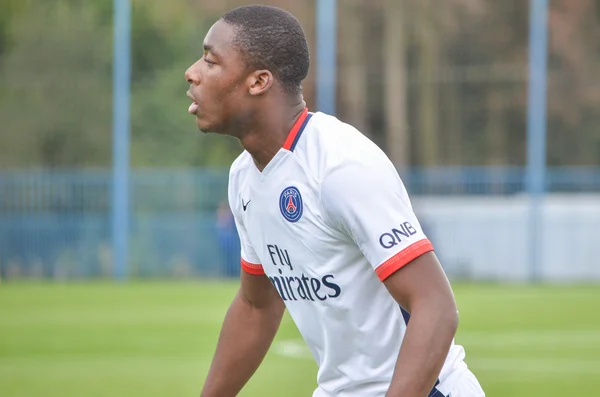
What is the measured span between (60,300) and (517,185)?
1132 cm

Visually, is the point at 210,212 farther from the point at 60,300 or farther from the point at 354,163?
the point at 354,163

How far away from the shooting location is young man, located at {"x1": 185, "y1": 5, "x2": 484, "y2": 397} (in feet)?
11.8

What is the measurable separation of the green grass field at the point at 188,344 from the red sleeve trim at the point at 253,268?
19.9 ft

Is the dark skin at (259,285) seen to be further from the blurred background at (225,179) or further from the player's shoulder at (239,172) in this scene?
the blurred background at (225,179)

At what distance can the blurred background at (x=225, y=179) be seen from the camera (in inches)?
560

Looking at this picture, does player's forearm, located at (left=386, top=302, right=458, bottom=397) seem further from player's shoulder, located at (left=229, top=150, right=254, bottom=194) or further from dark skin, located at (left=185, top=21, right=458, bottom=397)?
player's shoulder, located at (left=229, top=150, right=254, bottom=194)

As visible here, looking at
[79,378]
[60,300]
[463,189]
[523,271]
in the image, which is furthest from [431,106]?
[79,378]

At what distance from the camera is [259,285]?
4.48m

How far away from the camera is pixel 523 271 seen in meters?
27.4

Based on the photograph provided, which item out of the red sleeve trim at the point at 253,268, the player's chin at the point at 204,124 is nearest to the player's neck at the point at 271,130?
the player's chin at the point at 204,124

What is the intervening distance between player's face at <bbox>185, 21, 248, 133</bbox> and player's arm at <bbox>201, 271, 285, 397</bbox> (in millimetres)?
725

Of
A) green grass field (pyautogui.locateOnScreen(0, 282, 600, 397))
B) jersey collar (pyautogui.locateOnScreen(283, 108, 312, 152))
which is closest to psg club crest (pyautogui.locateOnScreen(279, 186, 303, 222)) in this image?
jersey collar (pyautogui.locateOnScreen(283, 108, 312, 152))

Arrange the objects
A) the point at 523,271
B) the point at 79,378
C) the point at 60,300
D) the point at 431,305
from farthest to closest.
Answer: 1. the point at 523,271
2. the point at 60,300
3. the point at 79,378
4. the point at 431,305

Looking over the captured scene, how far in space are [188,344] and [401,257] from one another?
11463 millimetres
